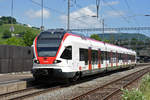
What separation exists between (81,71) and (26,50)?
11360 millimetres

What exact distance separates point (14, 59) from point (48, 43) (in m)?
10.7

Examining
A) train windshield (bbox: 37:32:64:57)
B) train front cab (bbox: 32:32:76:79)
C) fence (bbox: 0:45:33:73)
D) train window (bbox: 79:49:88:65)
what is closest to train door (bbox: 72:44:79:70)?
train front cab (bbox: 32:32:76:79)

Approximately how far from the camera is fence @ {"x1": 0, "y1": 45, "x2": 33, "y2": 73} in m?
24.0

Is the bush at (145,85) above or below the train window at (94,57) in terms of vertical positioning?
below

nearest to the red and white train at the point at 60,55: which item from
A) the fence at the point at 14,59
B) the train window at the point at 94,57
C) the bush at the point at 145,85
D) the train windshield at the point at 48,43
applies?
the train windshield at the point at 48,43

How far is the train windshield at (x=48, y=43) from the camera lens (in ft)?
51.0

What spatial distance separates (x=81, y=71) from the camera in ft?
59.0

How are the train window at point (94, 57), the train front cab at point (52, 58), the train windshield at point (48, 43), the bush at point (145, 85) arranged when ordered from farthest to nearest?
the train window at point (94, 57), the train windshield at point (48, 43), the train front cab at point (52, 58), the bush at point (145, 85)

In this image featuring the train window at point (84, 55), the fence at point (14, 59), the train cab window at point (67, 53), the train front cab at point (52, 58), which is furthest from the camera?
the fence at point (14, 59)

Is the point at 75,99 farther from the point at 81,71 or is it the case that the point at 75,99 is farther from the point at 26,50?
the point at 26,50

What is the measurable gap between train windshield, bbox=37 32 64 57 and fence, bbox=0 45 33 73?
28.3 ft

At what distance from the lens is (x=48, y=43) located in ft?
52.2

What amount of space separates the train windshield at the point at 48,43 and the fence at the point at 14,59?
8.63m

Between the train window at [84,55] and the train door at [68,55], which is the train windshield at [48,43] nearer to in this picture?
the train door at [68,55]
